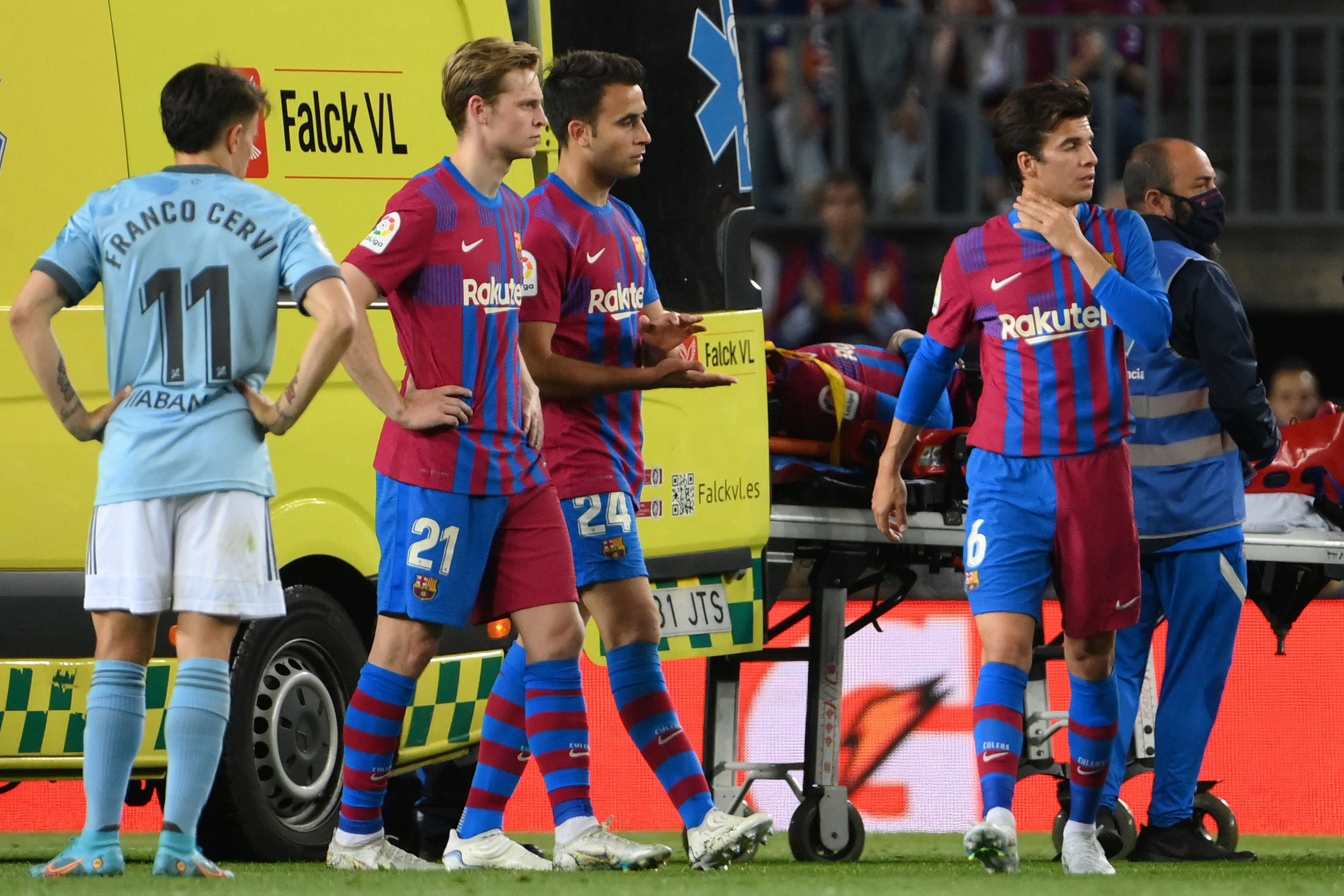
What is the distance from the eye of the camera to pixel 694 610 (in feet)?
20.9

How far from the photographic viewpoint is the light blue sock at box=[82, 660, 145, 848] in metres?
4.52

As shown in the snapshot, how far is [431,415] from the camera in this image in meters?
4.84

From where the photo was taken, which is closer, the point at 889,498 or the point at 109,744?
the point at 109,744

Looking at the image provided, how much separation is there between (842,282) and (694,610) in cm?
636

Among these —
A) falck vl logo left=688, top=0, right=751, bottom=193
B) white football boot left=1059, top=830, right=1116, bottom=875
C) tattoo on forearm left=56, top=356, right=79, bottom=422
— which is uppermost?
Answer: falck vl logo left=688, top=0, right=751, bottom=193

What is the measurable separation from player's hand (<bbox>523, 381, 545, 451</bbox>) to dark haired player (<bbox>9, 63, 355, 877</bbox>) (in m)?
0.57

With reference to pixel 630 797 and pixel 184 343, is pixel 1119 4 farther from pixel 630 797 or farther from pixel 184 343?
pixel 184 343

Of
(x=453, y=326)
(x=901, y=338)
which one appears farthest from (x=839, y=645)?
(x=453, y=326)

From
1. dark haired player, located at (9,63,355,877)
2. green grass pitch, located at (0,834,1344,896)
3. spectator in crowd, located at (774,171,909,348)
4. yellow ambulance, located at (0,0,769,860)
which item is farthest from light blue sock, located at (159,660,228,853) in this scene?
spectator in crowd, located at (774,171,909,348)

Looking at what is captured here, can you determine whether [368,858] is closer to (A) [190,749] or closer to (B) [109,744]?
(A) [190,749]

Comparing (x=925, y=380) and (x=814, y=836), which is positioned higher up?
(x=925, y=380)

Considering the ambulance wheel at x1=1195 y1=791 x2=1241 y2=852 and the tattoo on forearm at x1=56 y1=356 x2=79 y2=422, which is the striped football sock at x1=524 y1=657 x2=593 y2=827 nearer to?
the tattoo on forearm at x1=56 y1=356 x2=79 y2=422

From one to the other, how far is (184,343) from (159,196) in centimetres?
29

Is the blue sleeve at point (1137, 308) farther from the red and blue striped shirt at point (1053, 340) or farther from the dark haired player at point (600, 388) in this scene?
the dark haired player at point (600, 388)
